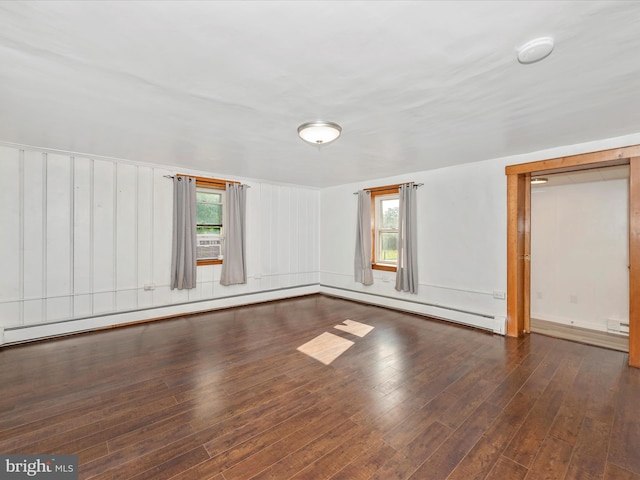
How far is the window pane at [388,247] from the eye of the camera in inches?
218

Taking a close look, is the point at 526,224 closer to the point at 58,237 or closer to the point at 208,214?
the point at 208,214

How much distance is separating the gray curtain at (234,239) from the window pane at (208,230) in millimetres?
166

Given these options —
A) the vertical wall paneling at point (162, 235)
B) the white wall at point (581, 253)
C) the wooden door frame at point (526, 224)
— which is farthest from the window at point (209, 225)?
the white wall at point (581, 253)

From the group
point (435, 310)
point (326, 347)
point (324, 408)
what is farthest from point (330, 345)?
point (435, 310)

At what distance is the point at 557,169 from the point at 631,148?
649 mm

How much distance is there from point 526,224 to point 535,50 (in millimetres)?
3042

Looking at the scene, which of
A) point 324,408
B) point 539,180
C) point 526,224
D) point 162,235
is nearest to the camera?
point 324,408

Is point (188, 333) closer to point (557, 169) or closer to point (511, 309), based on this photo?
point (511, 309)

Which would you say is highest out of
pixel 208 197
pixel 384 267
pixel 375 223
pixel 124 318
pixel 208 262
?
pixel 208 197

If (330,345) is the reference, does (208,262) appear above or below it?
above

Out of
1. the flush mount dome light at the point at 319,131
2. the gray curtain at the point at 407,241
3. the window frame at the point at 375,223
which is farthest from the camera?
the window frame at the point at 375,223

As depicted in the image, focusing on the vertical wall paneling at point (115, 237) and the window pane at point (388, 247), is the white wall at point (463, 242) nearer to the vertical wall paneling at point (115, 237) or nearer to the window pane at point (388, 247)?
the window pane at point (388, 247)

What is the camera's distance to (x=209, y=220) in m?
5.14

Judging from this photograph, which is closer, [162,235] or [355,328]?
[355,328]
